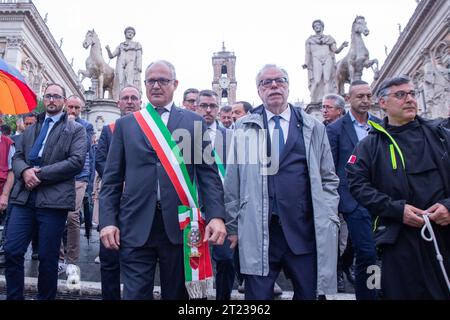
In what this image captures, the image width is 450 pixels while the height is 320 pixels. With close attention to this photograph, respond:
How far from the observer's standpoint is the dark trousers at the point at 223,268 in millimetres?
3926

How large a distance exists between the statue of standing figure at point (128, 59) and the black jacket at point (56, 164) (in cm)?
1054

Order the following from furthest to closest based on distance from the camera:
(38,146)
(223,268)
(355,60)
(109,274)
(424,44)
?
(424,44) < (355,60) < (38,146) < (223,268) < (109,274)

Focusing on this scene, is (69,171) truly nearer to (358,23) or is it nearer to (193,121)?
(193,121)

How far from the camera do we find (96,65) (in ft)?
46.5

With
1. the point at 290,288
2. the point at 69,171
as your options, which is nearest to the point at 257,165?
the point at 69,171

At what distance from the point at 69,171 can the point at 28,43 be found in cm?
3304

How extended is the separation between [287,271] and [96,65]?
13.4m

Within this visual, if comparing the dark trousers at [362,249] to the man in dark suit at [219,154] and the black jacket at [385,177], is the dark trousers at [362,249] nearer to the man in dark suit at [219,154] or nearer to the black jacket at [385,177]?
the black jacket at [385,177]

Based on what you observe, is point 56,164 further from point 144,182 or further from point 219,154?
point 219,154

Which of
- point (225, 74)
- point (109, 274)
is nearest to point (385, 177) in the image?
point (109, 274)

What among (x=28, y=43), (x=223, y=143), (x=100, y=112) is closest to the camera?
(x=223, y=143)

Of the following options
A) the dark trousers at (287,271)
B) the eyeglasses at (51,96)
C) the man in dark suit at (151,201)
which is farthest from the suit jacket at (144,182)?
the eyeglasses at (51,96)

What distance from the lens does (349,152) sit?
166 inches

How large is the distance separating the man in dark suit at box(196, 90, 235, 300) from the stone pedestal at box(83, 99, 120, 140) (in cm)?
912
